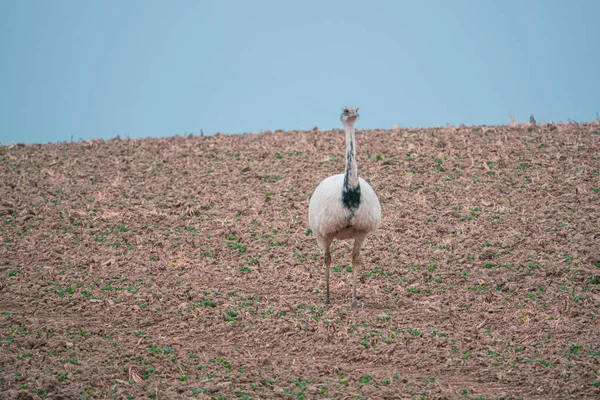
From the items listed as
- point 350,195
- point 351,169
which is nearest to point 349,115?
point 351,169

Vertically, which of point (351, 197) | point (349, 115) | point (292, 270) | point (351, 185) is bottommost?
point (292, 270)

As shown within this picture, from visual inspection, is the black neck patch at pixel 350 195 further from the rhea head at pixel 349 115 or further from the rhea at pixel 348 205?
the rhea head at pixel 349 115

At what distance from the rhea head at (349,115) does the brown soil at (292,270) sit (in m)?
2.69

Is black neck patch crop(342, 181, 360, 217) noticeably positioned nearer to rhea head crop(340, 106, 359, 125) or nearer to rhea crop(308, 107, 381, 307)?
rhea crop(308, 107, 381, 307)

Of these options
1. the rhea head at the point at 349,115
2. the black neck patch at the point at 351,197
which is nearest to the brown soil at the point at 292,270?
the black neck patch at the point at 351,197

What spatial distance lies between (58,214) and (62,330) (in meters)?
6.11

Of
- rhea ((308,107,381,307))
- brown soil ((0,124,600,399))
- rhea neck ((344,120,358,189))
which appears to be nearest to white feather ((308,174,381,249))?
rhea ((308,107,381,307))

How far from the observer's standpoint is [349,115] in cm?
934

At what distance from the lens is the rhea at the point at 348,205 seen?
905 cm

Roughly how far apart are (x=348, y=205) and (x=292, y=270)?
2840 millimetres

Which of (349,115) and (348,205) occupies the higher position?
(349,115)

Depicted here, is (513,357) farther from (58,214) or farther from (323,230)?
(58,214)

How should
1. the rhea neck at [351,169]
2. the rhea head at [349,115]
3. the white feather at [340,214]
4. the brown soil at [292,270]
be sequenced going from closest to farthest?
the brown soil at [292,270] → the rhea neck at [351,169] → the white feather at [340,214] → the rhea head at [349,115]

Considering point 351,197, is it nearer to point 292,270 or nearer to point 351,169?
point 351,169
